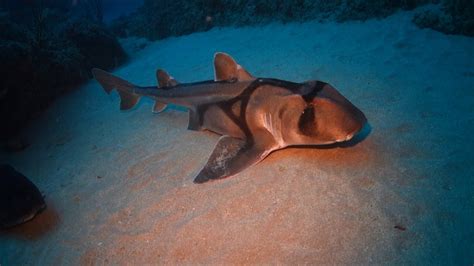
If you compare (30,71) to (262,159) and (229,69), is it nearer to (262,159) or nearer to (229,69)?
(229,69)

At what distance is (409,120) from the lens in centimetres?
442

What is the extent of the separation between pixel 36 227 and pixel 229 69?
3618mm

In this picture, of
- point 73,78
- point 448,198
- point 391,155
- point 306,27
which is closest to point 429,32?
point 306,27

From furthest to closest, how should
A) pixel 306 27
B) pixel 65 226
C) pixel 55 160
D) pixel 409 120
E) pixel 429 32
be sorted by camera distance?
pixel 306 27, pixel 429 32, pixel 55 160, pixel 409 120, pixel 65 226

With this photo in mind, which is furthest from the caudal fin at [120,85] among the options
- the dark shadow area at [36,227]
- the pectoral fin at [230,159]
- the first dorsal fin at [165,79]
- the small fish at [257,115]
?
the pectoral fin at [230,159]

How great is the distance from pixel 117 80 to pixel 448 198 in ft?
20.5

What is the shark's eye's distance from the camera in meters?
3.53

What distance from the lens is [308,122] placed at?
3.57 m

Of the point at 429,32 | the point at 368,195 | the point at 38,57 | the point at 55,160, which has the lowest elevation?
the point at 55,160

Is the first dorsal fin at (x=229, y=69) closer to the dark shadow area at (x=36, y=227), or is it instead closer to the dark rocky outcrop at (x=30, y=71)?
the dark shadow area at (x=36, y=227)

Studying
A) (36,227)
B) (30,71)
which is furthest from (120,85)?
(36,227)

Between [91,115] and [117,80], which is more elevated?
[117,80]

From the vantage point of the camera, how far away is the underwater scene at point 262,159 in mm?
3031

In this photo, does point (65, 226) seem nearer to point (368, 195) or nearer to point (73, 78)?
point (368, 195)
